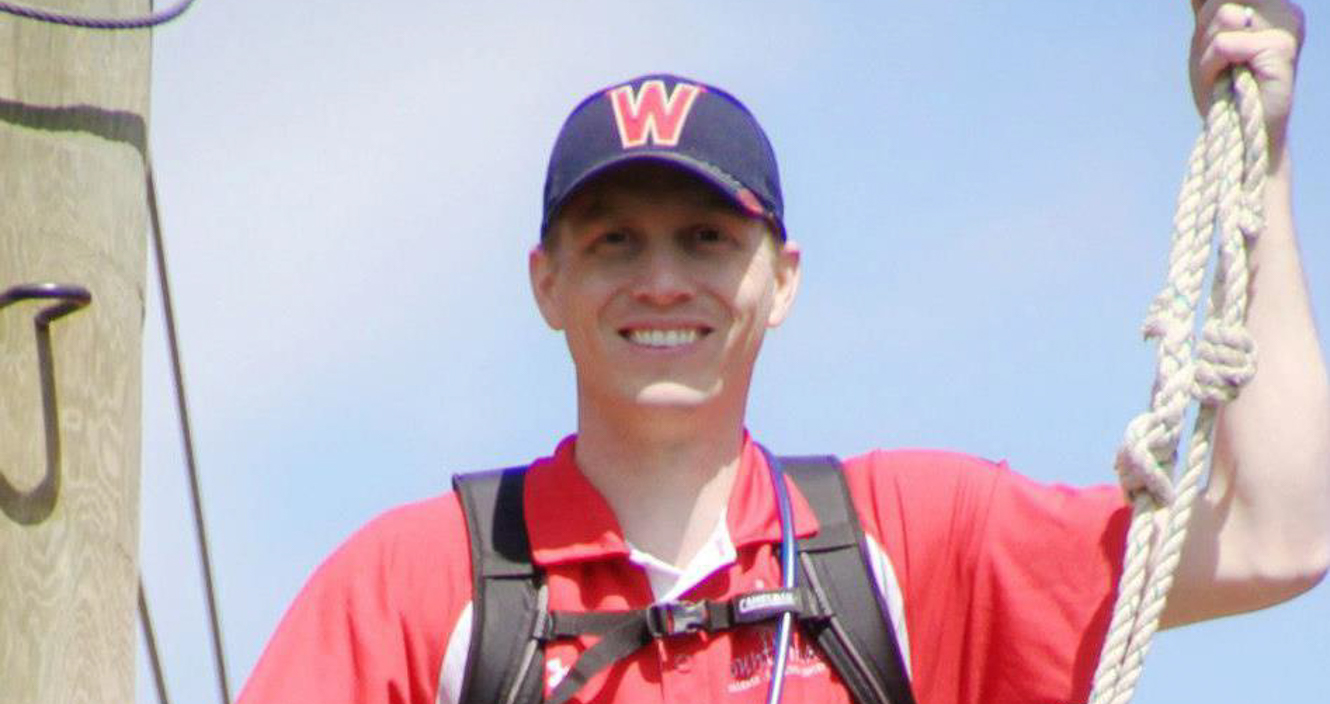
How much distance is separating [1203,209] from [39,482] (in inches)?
78.5

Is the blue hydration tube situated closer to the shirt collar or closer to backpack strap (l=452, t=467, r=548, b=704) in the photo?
the shirt collar

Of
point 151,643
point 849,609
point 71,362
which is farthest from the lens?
point 151,643

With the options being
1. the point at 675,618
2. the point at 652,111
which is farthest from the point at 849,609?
the point at 652,111

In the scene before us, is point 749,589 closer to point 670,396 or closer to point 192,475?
point 670,396

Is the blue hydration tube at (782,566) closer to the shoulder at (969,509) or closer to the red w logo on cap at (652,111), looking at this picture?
the shoulder at (969,509)

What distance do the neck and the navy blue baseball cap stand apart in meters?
0.36

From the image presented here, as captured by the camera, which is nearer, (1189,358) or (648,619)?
(1189,358)

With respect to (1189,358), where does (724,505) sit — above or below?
below

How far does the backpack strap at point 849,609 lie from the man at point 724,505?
1.1 inches

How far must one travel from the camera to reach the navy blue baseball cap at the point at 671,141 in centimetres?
890

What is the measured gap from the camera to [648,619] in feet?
28.7

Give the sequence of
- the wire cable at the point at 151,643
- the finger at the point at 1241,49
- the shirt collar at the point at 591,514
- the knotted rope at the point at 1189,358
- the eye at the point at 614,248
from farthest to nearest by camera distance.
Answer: the wire cable at the point at 151,643 < the eye at the point at 614,248 < the shirt collar at the point at 591,514 < the finger at the point at 1241,49 < the knotted rope at the point at 1189,358

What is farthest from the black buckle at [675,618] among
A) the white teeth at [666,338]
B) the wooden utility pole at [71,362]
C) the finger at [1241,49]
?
the finger at [1241,49]

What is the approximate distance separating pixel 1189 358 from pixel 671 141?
3.36ft
